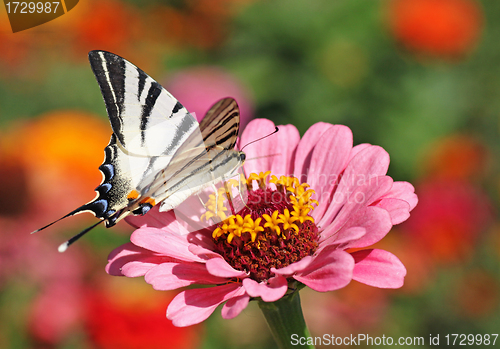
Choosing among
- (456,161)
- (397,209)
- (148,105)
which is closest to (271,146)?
(148,105)

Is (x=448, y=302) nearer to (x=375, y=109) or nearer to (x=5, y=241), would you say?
(x=375, y=109)

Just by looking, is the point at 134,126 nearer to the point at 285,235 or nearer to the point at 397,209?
the point at 285,235

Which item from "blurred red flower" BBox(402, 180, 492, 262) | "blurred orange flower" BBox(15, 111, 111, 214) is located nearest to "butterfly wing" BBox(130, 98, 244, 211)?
"blurred orange flower" BBox(15, 111, 111, 214)

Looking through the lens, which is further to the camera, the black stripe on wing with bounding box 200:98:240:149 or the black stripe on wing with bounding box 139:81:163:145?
the black stripe on wing with bounding box 139:81:163:145

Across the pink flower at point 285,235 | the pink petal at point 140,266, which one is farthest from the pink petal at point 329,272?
the pink petal at point 140,266

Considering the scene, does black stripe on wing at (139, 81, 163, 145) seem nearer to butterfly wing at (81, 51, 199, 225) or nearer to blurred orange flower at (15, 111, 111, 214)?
butterfly wing at (81, 51, 199, 225)

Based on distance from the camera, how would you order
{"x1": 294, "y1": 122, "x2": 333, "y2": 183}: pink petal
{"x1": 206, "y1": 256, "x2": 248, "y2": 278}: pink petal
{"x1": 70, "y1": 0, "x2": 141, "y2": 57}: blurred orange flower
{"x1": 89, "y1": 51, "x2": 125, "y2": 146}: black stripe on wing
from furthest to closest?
{"x1": 70, "y1": 0, "x2": 141, "y2": 57}: blurred orange flower < {"x1": 294, "y1": 122, "x2": 333, "y2": 183}: pink petal < {"x1": 89, "y1": 51, "x2": 125, "y2": 146}: black stripe on wing < {"x1": 206, "y1": 256, "x2": 248, "y2": 278}: pink petal

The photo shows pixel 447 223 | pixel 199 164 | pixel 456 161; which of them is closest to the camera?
pixel 199 164
